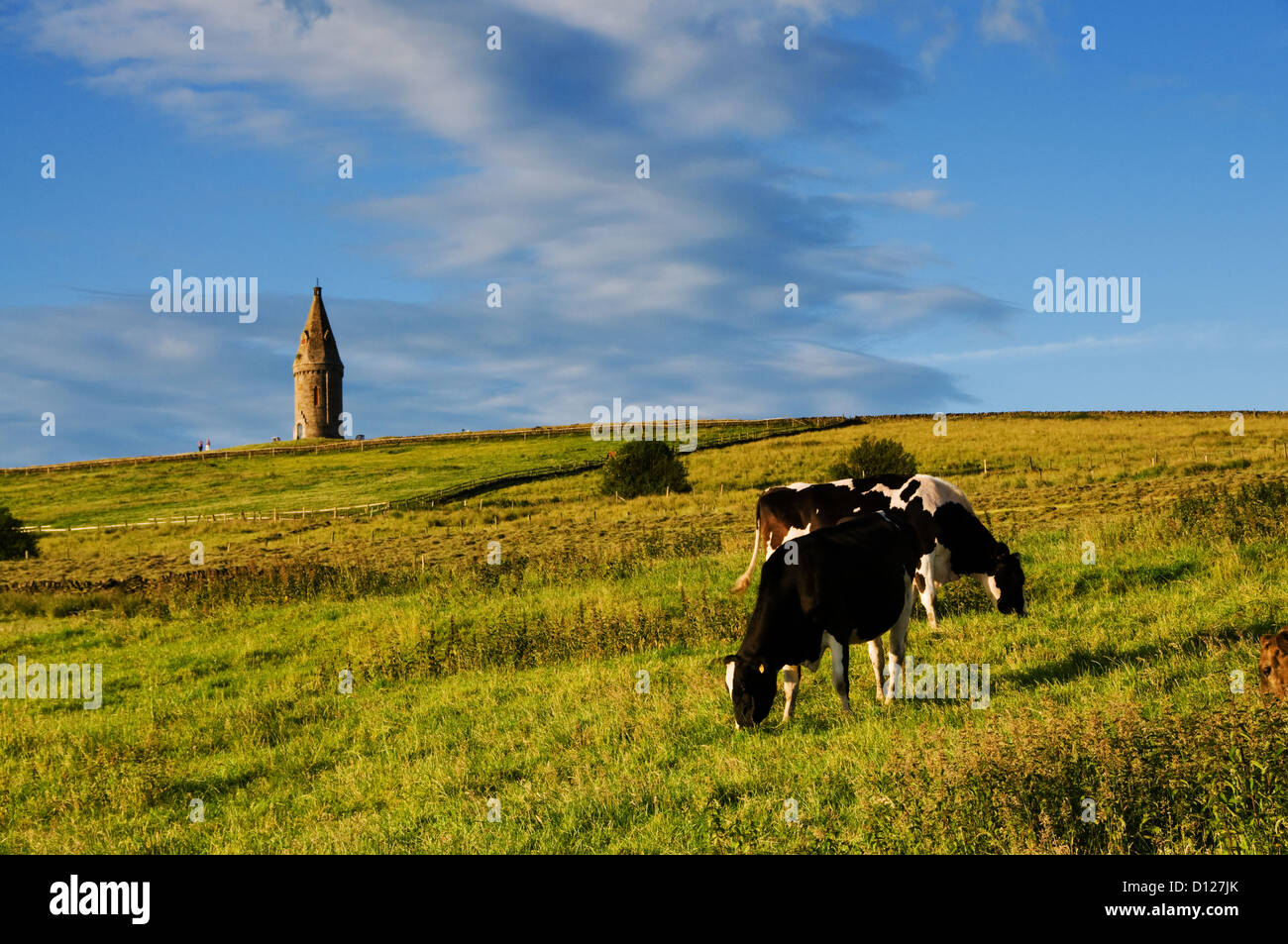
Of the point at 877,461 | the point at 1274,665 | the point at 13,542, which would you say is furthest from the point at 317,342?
the point at 1274,665

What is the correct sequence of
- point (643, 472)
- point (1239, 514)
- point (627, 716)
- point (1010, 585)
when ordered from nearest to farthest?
point (627, 716) → point (1010, 585) → point (1239, 514) → point (643, 472)

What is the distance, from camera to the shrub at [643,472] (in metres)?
53.5

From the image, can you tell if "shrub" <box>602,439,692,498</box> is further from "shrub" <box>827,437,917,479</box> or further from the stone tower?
the stone tower

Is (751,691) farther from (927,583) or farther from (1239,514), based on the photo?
(1239,514)

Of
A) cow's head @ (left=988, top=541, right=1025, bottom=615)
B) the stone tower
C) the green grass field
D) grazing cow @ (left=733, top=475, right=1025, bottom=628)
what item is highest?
the stone tower

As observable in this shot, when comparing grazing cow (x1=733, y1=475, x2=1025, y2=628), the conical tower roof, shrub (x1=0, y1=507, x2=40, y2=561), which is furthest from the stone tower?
grazing cow (x1=733, y1=475, x2=1025, y2=628)

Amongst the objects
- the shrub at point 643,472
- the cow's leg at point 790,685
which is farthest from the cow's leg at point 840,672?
the shrub at point 643,472

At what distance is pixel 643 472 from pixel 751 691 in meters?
45.0

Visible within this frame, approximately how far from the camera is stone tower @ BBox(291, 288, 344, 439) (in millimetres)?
134750

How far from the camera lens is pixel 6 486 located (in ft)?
295

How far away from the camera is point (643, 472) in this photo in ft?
177

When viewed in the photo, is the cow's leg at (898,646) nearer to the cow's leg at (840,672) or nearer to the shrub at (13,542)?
the cow's leg at (840,672)
